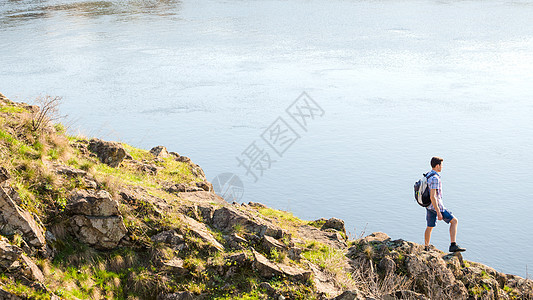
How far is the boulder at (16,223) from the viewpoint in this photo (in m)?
6.62

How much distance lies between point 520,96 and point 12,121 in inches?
717

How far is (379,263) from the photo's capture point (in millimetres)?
8906

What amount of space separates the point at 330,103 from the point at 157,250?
44.5 ft

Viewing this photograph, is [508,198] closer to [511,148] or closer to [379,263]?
[511,148]

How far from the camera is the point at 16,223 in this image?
6707mm

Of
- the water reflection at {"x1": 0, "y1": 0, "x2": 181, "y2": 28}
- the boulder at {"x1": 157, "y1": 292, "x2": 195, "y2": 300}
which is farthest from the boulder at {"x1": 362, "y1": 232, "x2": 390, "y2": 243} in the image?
the water reflection at {"x1": 0, "y1": 0, "x2": 181, "y2": 28}

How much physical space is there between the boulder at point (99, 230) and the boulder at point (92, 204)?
72 millimetres

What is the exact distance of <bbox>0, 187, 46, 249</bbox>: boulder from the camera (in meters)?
6.62

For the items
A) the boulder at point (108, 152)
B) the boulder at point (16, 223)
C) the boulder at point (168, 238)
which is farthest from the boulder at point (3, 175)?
the boulder at point (108, 152)

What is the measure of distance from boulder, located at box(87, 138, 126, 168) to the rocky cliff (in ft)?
1.11

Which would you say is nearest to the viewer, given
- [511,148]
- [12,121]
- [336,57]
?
[12,121]

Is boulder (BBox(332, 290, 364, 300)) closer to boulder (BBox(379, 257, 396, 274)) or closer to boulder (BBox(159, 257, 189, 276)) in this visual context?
boulder (BBox(379, 257, 396, 274))

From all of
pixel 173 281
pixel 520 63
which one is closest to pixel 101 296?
pixel 173 281

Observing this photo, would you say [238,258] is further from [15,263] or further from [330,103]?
[330,103]
